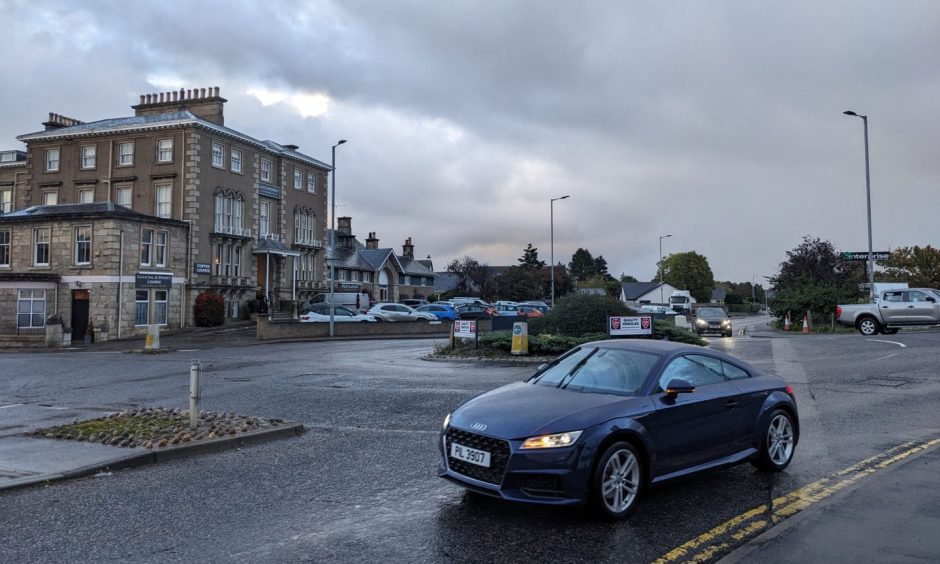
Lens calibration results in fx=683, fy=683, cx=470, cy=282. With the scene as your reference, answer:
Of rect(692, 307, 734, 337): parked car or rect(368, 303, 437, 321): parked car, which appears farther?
rect(368, 303, 437, 321): parked car

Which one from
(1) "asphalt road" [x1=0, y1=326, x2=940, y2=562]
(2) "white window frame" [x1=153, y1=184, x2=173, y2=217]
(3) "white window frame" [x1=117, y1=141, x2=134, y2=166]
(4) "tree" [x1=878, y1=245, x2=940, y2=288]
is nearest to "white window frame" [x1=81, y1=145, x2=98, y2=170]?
(3) "white window frame" [x1=117, y1=141, x2=134, y2=166]

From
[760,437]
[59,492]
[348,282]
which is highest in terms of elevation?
[348,282]

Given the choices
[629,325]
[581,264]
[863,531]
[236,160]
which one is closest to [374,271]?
[236,160]

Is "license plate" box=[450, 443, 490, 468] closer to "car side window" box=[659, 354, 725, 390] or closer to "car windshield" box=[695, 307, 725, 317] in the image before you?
"car side window" box=[659, 354, 725, 390]

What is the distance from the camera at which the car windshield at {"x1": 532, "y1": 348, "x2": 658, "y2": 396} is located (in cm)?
605

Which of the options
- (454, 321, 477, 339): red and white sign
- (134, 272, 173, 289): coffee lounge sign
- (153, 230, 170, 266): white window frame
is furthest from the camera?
(153, 230, 170, 266): white window frame

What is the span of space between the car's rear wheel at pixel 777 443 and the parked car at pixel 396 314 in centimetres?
3209

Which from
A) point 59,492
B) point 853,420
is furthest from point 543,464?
point 853,420

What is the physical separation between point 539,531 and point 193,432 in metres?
5.26

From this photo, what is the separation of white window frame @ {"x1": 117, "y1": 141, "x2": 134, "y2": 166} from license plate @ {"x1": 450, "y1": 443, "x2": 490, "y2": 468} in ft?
140

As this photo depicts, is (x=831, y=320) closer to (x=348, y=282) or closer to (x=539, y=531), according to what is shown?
(x=539, y=531)

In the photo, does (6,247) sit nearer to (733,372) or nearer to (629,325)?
(629,325)

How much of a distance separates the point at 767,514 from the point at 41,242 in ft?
132

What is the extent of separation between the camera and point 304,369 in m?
18.3
